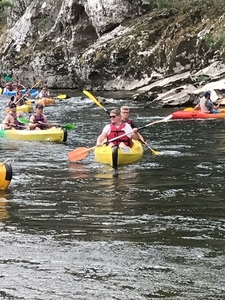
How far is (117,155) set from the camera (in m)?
9.90

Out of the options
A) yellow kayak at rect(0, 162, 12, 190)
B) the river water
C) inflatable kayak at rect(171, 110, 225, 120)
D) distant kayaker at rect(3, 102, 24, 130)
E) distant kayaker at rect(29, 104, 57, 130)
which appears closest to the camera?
the river water

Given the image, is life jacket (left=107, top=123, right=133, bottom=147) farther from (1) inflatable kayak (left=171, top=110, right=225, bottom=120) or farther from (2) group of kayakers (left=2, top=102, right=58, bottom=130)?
(1) inflatable kayak (left=171, top=110, right=225, bottom=120)

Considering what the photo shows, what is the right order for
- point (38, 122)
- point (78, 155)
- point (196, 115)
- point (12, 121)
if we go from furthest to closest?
point (196, 115) < point (12, 121) < point (38, 122) < point (78, 155)

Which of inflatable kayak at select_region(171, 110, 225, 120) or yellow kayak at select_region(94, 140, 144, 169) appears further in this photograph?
inflatable kayak at select_region(171, 110, 225, 120)

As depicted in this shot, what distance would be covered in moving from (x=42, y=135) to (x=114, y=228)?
7.68 meters

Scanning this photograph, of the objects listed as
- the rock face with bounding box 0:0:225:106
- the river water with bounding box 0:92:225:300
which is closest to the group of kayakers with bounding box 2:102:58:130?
the river water with bounding box 0:92:225:300

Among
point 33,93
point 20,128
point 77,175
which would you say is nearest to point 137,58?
point 33,93

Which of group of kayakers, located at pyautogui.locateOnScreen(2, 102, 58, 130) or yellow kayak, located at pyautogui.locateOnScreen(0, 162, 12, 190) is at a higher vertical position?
group of kayakers, located at pyautogui.locateOnScreen(2, 102, 58, 130)

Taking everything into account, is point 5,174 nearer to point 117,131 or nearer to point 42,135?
point 117,131

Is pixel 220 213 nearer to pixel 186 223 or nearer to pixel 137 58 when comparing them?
pixel 186 223

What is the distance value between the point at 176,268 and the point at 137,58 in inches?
986

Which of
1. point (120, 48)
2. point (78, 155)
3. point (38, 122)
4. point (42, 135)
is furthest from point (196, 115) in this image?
point (120, 48)

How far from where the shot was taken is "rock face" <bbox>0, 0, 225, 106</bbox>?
2574cm

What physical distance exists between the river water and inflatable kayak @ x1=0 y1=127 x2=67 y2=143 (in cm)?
198
